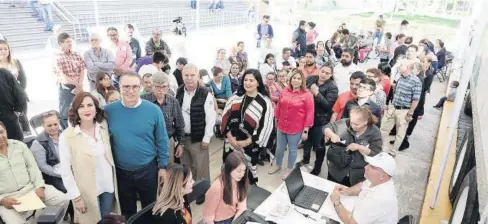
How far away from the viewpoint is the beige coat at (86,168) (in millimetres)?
2520

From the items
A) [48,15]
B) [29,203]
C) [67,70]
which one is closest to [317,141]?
[29,203]

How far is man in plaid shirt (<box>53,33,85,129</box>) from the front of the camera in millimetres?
4523

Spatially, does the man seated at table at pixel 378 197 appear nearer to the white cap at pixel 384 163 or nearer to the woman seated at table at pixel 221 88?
the white cap at pixel 384 163

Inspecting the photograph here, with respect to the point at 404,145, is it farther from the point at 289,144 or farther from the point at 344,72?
the point at 289,144

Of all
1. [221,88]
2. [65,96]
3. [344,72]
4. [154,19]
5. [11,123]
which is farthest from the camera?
[154,19]

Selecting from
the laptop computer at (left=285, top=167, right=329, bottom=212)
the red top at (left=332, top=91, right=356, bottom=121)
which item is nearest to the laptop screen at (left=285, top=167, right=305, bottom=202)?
the laptop computer at (left=285, top=167, right=329, bottom=212)

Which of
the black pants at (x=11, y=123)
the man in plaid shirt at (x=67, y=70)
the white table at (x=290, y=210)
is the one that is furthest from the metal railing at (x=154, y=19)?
the white table at (x=290, y=210)

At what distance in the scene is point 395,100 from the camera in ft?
16.8

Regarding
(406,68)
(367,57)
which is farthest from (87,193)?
(367,57)

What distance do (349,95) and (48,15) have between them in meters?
11.6

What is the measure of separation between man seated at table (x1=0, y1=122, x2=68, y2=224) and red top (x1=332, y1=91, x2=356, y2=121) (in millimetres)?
3023

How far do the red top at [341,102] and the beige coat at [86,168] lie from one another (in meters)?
2.62

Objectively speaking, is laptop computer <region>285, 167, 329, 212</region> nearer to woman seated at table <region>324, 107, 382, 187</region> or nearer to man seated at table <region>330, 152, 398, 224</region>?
man seated at table <region>330, 152, 398, 224</region>

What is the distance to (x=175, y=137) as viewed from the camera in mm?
3535
